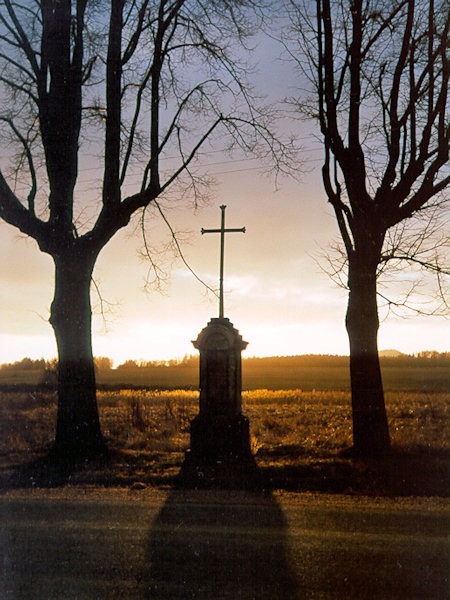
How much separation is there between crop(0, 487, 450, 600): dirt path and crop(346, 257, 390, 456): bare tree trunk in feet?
9.43

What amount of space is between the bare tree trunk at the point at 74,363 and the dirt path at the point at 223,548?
3.14 meters

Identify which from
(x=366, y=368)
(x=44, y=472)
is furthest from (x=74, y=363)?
(x=366, y=368)

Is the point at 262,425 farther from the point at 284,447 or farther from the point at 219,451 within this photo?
the point at 219,451

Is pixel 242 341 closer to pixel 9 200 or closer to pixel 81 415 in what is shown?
pixel 81 415

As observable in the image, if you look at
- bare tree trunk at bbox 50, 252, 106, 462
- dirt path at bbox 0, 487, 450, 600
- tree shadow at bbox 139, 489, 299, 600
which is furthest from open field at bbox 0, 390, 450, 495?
tree shadow at bbox 139, 489, 299, 600

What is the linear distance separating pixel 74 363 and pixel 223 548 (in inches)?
235

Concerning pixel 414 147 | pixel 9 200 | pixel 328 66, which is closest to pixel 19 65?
pixel 9 200

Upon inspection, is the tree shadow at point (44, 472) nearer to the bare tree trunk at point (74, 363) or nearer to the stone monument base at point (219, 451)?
the bare tree trunk at point (74, 363)

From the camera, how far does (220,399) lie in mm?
10797

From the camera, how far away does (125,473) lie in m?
8.74

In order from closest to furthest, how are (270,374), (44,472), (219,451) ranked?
(44,472)
(219,451)
(270,374)

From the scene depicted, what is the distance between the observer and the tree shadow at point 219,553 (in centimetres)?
424

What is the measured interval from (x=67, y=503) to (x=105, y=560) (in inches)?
84.0

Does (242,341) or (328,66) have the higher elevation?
(328,66)
